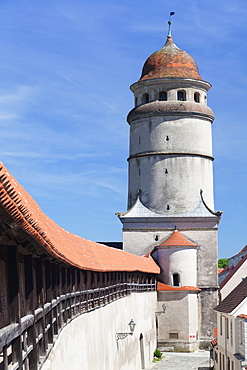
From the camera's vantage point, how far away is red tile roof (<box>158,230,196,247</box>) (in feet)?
134

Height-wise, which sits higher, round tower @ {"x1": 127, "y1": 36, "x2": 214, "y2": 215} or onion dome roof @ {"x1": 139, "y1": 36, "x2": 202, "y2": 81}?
onion dome roof @ {"x1": 139, "y1": 36, "x2": 202, "y2": 81}

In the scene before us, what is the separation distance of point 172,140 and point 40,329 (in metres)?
33.8

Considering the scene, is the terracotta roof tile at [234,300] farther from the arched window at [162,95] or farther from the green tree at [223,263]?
the green tree at [223,263]

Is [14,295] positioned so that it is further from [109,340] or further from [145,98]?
[145,98]

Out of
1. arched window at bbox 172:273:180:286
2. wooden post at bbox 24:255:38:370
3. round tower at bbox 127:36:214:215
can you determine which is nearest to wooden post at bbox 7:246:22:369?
wooden post at bbox 24:255:38:370

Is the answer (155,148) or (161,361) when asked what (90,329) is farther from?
(155,148)

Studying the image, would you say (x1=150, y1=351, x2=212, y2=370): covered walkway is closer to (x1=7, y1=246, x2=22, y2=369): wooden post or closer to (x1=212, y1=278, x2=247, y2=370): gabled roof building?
(x1=212, y1=278, x2=247, y2=370): gabled roof building

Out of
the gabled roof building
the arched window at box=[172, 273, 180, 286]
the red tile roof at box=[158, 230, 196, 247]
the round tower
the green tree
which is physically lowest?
the gabled roof building

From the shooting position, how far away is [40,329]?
1037 cm

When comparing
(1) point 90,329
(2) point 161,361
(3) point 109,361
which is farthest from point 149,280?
(1) point 90,329

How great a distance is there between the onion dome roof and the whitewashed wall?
14251mm

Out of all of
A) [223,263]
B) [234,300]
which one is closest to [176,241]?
[234,300]

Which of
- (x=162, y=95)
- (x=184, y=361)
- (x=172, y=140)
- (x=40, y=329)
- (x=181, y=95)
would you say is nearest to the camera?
(x=40, y=329)

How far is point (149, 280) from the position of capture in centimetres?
3850
